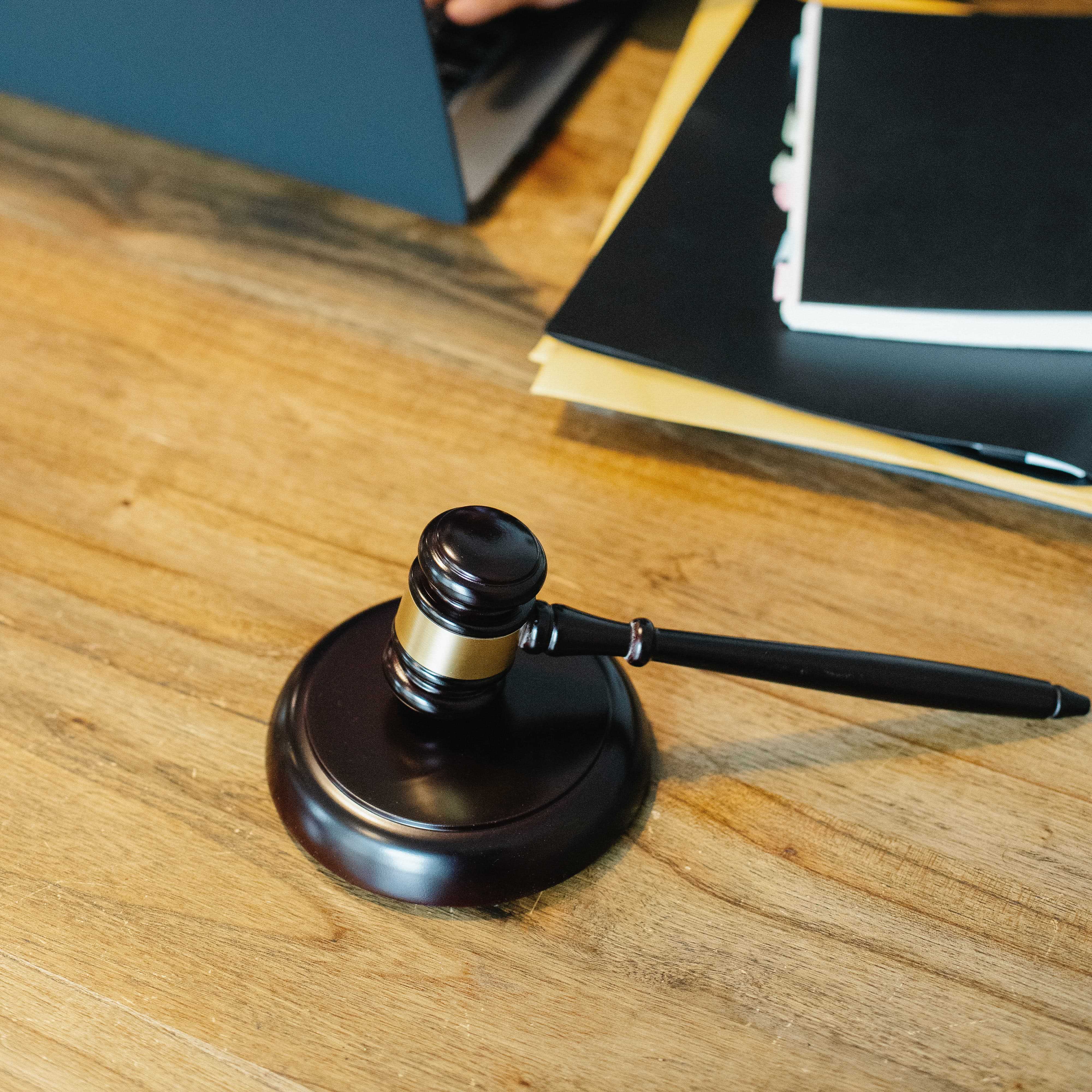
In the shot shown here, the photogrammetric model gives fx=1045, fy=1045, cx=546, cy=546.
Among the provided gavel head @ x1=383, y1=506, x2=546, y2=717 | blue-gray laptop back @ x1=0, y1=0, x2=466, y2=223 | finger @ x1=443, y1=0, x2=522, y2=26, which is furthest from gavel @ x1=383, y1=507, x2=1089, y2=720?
finger @ x1=443, y1=0, x2=522, y2=26

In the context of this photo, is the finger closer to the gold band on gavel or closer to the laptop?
the laptop

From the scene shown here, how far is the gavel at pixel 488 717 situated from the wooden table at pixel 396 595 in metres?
0.03

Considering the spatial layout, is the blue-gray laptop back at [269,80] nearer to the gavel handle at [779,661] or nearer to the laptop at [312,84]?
the laptop at [312,84]

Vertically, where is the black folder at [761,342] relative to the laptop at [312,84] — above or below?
below

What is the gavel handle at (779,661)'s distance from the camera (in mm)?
394

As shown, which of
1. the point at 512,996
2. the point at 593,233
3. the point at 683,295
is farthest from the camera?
the point at 593,233

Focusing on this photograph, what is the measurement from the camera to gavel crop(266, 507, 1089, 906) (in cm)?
38

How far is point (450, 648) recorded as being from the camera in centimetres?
39

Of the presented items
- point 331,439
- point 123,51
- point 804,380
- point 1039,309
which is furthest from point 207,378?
point 1039,309

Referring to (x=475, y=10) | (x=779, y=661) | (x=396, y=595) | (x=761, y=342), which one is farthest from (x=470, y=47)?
(x=779, y=661)

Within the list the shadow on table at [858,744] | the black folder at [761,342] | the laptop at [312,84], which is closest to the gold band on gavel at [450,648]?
the shadow on table at [858,744]

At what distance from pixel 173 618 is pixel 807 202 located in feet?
1.43

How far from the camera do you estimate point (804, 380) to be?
1.87 feet

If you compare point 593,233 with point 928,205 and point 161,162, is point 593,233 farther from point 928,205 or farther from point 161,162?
point 161,162
